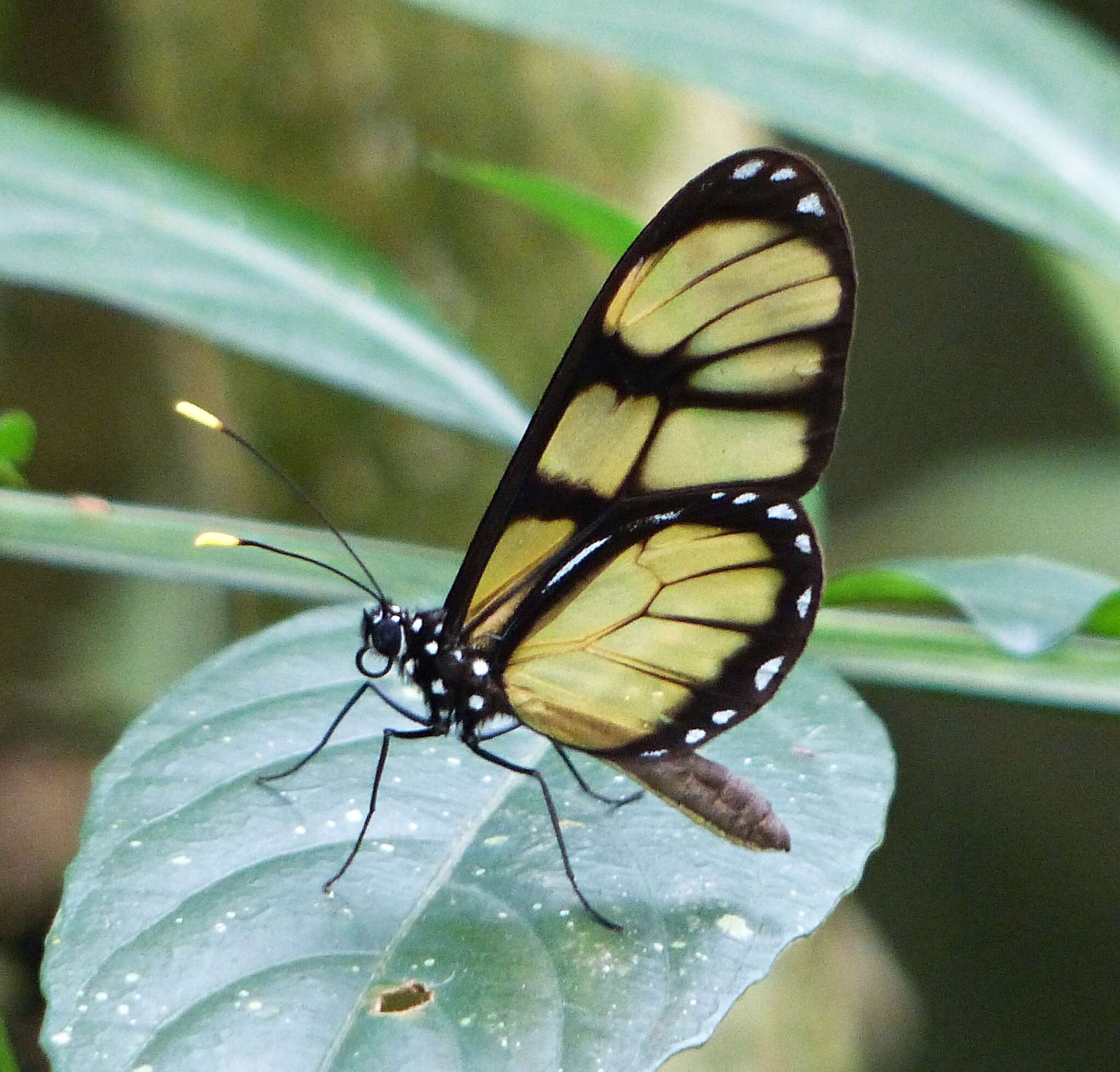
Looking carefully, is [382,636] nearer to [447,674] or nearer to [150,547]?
[447,674]

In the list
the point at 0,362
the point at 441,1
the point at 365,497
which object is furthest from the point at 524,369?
the point at 0,362

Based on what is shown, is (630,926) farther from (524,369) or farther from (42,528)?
(524,369)

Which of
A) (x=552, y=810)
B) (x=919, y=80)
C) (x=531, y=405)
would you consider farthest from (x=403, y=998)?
(x=531, y=405)

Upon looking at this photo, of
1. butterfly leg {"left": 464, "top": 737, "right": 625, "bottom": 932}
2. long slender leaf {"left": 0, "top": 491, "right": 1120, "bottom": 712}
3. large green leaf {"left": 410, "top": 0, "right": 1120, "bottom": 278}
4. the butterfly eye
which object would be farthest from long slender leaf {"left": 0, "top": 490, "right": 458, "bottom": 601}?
large green leaf {"left": 410, "top": 0, "right": 1120, "bottom": 278}

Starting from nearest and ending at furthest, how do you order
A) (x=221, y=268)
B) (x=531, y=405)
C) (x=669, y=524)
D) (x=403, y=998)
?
(x=403, y=998) → (x=669, y=524) → (x=221, y=268) → (x=531, y=405)

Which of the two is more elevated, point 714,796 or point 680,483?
point 680,483

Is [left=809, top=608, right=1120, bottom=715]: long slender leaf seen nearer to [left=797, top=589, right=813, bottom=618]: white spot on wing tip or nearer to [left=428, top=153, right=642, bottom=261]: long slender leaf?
[left=797, top=589, right=813, bottom=618]: white spot on wing tip

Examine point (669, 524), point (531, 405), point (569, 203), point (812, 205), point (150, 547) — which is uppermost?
point (812, 205)
